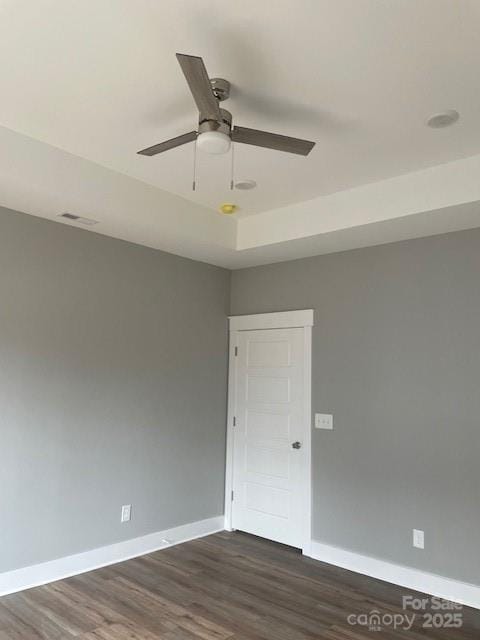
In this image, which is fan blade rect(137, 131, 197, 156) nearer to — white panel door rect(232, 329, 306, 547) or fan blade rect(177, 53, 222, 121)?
fan blade rect(177, 53, 222, 121)

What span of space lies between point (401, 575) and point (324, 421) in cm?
126

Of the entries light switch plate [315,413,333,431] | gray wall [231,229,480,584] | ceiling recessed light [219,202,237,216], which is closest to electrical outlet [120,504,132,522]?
gray wall [231,229,480,584]

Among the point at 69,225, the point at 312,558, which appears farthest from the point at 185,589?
the point at 69,225

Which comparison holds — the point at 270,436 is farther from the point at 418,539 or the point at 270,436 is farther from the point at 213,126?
the point at 213,126

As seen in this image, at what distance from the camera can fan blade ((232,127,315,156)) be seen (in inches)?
86.9

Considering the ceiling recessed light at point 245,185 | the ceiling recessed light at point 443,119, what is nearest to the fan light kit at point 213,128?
the ceiling recessed light at point 443,119

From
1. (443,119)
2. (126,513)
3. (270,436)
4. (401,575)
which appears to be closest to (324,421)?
(270,436)

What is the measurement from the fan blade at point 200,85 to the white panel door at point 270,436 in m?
2.61

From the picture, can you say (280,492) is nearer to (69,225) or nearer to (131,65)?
(69,225)

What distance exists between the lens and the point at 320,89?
239 centimetres

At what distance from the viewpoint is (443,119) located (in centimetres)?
260

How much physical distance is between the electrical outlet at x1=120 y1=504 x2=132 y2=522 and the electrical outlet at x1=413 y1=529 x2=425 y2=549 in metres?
2.23

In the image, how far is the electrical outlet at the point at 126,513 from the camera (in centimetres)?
388

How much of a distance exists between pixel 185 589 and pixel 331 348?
2.18m
